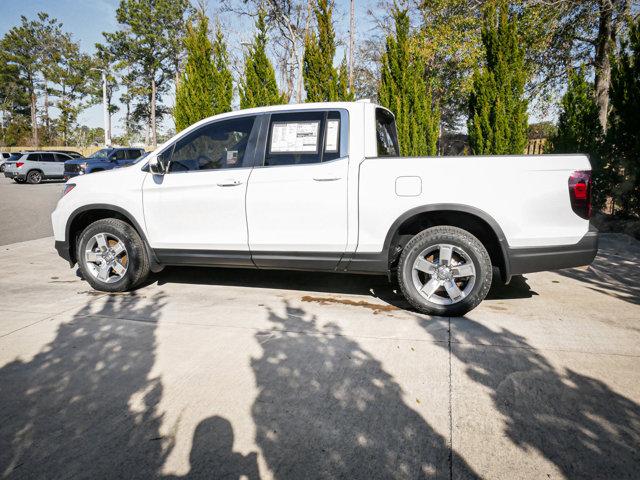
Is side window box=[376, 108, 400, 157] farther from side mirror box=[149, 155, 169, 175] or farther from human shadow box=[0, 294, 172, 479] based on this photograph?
human shadow box=[0, 294, 172, 479]

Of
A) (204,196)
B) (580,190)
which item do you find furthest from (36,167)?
(580,190)

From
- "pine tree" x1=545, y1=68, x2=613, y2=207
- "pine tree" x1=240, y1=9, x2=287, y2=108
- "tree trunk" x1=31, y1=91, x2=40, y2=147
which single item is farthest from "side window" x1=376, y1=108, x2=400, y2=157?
"tree trunk" x1=31, y1=91, x2=40, y2=147

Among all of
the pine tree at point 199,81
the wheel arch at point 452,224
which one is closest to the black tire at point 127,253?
the wheel arch at point 452,224

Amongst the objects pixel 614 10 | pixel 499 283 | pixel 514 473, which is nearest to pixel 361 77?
pixel 614 10

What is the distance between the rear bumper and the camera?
134 inches

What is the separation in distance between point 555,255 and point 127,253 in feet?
13.7

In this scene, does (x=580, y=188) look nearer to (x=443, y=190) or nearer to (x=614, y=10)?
(x=443, y=190)

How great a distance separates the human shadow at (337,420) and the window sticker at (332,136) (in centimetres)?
181

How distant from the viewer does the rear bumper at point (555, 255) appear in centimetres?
341

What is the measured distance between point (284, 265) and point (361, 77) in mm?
31143

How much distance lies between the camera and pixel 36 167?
22484 millimetres

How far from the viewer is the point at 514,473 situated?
186 centimetres

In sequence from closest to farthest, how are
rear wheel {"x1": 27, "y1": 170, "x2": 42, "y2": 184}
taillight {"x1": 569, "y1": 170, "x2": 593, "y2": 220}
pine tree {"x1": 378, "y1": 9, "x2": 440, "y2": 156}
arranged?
1. taillight {"x1": 569, "y1": 170, "x2": 593, "y2": 220}
2. pine tree {"x1": 378, "y1": 9, "x2": 440, "y2": 156}
3. rear wheel {"x1": 27, "y1": 170, "x2": 42, "y2": 184}

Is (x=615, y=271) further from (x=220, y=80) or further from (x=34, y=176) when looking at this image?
(x=34, y=176)
